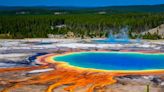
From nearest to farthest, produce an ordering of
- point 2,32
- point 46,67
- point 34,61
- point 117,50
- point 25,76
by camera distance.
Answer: point 25,76, point 46,67, point 34,61, point 117,50, point 2,32

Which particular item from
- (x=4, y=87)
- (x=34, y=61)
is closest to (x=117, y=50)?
(x=34, y=61)

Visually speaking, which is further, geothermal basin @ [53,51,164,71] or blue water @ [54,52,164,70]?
blue water @ [54,52,164,70]

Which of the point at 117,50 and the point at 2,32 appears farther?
the point at 2,32

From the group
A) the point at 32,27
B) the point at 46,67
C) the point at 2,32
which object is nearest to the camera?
the point at 46,67

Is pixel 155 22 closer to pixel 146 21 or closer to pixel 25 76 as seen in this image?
pixel 146 21

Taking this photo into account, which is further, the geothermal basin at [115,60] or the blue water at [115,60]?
the blue water at [115,60]

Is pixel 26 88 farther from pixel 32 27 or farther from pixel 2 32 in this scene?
pixel 32 27

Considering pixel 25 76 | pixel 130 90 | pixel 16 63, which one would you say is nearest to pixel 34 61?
pixel 16 63
